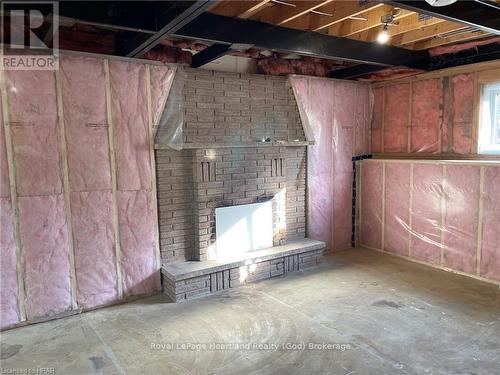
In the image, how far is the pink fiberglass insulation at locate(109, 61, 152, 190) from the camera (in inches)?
146

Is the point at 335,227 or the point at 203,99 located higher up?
the point at 203,99

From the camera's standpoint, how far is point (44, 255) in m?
3.44

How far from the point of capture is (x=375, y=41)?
4012mm

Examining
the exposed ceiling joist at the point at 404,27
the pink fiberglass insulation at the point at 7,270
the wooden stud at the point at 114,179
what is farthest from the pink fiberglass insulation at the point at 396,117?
the pink fiberglass insulation at the point at 7,270

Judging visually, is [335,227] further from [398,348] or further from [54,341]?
[54,341]

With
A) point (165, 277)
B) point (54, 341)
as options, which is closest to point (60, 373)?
point (54, 341)

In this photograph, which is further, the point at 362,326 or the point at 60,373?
the point at 362,326

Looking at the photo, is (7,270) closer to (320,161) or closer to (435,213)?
(320,161)

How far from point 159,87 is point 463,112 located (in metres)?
3.93

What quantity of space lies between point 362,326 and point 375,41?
10.2 ft

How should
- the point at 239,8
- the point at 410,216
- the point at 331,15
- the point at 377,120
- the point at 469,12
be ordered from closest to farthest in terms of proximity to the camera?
the point at 469,12, the point at 239,8, the point at 331,15, the point at 410,216, the point at 377,120

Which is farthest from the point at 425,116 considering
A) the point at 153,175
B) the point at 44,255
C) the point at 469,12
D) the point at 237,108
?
the point at 44,255

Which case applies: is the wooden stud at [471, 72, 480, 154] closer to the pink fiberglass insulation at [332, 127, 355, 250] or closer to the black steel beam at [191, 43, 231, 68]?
the pink fiberglass insulation at [332, 127, 355, 250]

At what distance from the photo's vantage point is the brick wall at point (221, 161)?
13.4 ft
